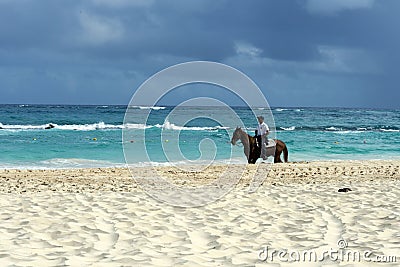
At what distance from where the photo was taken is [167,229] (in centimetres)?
605

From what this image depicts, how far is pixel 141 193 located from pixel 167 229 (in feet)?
9.71

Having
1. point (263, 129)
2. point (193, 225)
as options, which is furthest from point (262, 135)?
point (193, 225)

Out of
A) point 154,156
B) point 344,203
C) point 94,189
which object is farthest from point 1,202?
point 154,156
